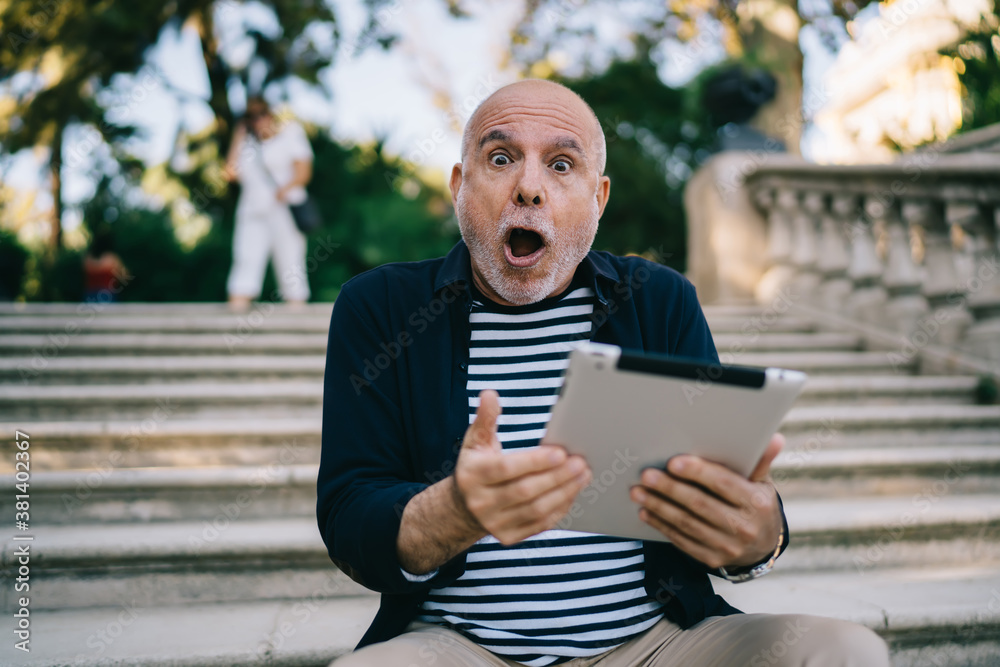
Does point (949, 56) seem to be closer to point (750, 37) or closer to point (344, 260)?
point (750, 37)

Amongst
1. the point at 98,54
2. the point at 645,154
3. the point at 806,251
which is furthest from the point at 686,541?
the point at 645,154

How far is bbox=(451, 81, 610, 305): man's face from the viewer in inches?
63.0

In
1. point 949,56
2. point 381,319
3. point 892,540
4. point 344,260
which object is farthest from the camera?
point 344,260

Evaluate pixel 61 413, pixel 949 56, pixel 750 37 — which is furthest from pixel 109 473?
pixel 750 37

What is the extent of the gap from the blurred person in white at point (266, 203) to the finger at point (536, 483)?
4.58 meters

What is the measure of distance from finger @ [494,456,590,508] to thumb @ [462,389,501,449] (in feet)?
0.22

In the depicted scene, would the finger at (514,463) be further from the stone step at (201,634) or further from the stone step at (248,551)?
the stone step at (248,551)

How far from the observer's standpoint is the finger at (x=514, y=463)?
1017mm

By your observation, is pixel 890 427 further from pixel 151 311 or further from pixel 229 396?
pixel 151 311

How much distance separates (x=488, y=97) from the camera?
1707mm

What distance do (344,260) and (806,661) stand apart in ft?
24.7

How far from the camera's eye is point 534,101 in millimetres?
1654

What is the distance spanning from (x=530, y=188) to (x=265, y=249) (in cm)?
438

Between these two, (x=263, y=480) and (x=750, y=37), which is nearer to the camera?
(x=263, y=480)
